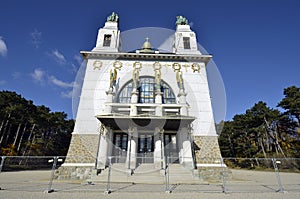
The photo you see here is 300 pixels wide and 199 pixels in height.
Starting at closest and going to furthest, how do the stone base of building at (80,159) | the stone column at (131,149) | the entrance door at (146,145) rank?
1. the stone column at (131,149)
2. the stone base of building at (80,159)
3. the entrance door at (146,145)

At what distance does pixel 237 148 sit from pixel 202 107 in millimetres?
25584

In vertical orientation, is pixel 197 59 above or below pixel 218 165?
above

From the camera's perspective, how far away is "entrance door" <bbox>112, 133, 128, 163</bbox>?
51.1ft

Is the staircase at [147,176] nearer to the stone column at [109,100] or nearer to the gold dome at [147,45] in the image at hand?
the stone column at [109,100]

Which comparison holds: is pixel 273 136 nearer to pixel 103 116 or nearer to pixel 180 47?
pixel 180 47

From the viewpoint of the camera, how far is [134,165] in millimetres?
13156

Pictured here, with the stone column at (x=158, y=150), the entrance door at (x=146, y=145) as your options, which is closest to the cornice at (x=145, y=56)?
the stone column at (x=158, y=150)

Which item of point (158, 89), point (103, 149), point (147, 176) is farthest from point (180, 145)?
point (103, 149)

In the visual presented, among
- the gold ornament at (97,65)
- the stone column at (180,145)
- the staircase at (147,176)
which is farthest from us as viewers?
the gold ornament at (97,65)

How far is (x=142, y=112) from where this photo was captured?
16859 mm

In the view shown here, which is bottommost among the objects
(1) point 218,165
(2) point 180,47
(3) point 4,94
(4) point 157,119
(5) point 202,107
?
(1) point 218,165

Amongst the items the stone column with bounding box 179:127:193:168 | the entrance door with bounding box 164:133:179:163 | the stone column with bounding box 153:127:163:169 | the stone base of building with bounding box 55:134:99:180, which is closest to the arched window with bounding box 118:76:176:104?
the entrance door with bounding box 164:133:179:163

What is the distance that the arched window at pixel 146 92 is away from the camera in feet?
62.6

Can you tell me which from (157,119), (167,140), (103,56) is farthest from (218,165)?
(103,56)
